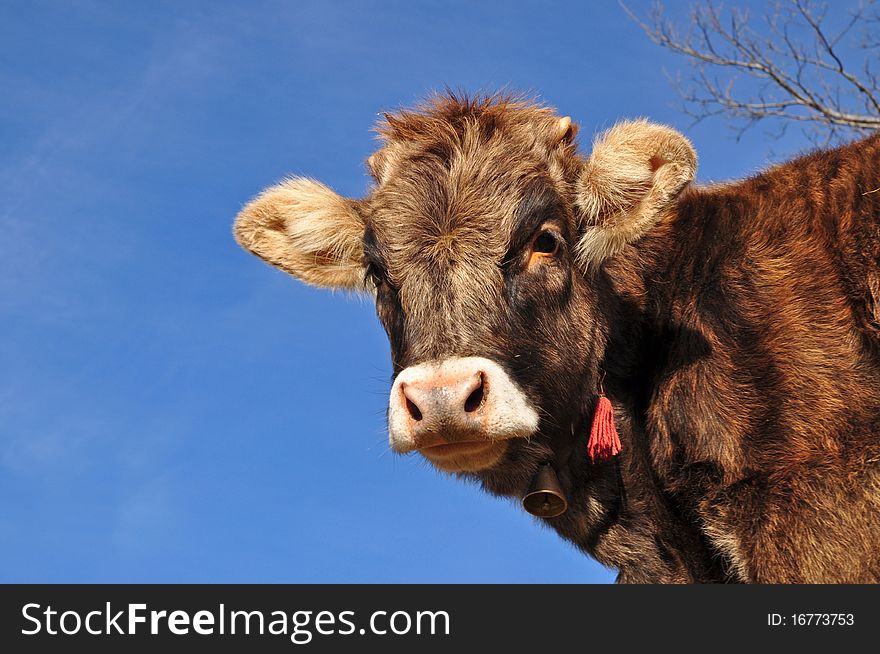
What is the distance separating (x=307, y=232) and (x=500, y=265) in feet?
7.77

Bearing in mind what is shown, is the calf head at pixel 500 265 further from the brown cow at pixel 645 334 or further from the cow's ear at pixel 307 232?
the cow's ear at pixel 307 232

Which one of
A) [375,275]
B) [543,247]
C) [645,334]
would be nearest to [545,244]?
[543,247]

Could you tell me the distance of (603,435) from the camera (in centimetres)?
931

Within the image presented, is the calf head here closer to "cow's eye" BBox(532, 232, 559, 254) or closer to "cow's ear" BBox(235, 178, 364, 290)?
"cow's eye" BBox(532, 232, 559, 254)

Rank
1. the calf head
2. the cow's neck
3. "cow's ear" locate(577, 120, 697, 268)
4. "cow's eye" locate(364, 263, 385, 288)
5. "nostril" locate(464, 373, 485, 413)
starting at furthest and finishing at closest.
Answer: the cow's neck → "cow's eye" locate(364, 263, 385, 288) → "cow's ear" locate(577, 120, 697, 268) → the calf head → "nostril" locate(464, 373, 485, 413)

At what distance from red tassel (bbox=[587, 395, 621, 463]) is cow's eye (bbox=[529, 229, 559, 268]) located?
1.26 meters

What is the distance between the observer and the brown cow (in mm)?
8633

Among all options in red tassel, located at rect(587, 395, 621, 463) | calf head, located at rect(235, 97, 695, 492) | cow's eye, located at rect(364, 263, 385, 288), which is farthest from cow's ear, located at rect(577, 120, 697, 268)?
cow's eye, located at rect(364, 263, 385, 288)

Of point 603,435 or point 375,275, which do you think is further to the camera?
point 375,275

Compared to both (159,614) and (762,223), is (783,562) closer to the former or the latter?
(762,223)

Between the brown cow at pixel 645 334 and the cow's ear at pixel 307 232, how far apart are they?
0.31 metres

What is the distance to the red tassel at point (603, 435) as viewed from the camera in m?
9.30

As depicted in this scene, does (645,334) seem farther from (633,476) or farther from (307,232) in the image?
(307,232)

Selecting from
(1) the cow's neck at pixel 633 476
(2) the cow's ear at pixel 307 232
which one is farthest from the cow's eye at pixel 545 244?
(2) the cow's ear at pixel 307 232
